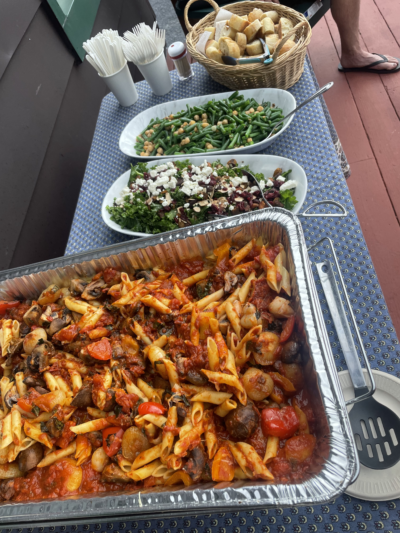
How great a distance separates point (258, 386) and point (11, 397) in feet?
3.47

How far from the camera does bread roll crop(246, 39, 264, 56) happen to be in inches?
95.0

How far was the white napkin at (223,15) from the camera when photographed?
8.72 feet

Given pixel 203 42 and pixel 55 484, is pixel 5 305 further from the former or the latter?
pixel 203 42

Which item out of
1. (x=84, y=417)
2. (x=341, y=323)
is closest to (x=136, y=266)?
(x=84, y=417)

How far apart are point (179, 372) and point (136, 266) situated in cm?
65

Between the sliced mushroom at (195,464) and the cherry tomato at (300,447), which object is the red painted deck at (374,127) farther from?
the sliced mushroom at (195,464)

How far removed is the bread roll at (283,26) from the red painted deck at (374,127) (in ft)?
4.68

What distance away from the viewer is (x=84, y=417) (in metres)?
1.42

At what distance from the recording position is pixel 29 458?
1.32 metres

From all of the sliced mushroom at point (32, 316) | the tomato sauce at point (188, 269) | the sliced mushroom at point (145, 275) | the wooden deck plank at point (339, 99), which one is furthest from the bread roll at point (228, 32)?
the sliced mushroom at point (32, 316)

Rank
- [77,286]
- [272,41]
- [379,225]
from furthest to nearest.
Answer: [379,225] → [272,41] → [77,286]

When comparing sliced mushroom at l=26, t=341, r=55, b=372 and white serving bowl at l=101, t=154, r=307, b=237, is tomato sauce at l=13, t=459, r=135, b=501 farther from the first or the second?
white serving bowl at l=101, t=154, r=307, b=237

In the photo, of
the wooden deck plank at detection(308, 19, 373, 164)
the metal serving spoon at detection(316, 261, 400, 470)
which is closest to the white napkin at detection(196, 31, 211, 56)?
the wooden deck plank at detection(308, 19, 373, 164)

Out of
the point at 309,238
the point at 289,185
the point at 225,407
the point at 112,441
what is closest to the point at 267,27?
the point at 289,185
